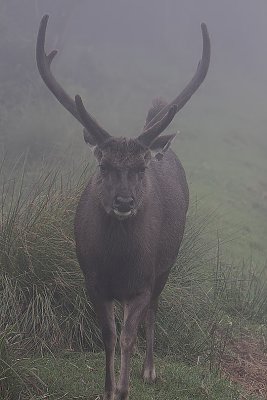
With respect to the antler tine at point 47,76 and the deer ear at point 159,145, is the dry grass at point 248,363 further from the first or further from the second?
the antler tine at point 47,76

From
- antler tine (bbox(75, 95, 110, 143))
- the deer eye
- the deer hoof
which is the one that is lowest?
the deer hoof

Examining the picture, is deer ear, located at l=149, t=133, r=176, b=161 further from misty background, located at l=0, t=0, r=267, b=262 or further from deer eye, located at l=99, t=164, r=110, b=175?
misty background, located at l=0, t=0, r=267, b=262

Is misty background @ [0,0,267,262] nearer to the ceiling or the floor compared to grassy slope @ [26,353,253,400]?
nearer to the ceiling

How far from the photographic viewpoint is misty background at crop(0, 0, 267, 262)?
15789 millimetres

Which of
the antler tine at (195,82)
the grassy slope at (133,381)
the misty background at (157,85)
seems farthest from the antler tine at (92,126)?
the misty background at (157,85)

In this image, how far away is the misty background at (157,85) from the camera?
15.8 metres

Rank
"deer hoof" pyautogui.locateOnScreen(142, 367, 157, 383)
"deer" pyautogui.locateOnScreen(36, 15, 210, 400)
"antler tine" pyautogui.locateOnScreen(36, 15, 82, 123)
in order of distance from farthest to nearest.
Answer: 1. "deer hoof" pyautogui.locateOnScreen(142, 367, 157, 383)
2. "antler tine" pyautogui.locateOnScreen(36, 15, 82, 123)
3. "deer" pyautogui.locateOnScreen(36, 15, 210, 400)

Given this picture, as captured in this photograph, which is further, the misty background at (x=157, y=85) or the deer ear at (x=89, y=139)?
the misty background at (x=157, y=85)

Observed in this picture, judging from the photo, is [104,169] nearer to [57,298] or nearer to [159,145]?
[159,145]

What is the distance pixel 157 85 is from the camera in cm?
2897

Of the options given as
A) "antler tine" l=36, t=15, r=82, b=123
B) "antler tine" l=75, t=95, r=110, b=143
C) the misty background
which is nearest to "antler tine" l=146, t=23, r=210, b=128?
"antler tine" l=36, t=15, r=82, b=123

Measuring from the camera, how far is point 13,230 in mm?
6172

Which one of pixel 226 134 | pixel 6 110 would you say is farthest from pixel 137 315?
pixel 226 134

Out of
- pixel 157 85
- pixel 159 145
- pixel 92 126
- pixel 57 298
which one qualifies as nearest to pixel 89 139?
pixel 92 126
